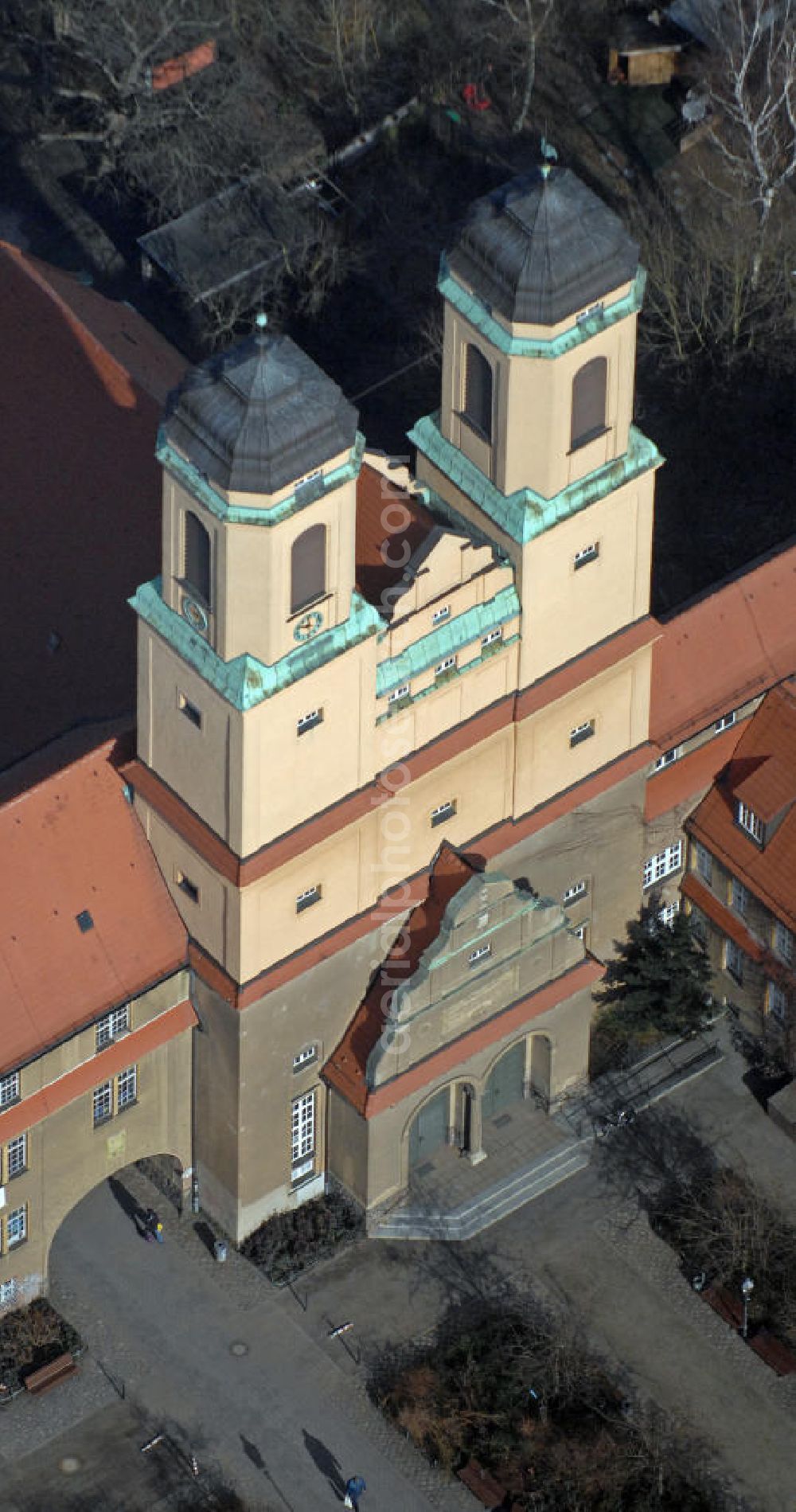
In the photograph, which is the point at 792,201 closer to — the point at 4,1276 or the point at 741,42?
the point at 741,42

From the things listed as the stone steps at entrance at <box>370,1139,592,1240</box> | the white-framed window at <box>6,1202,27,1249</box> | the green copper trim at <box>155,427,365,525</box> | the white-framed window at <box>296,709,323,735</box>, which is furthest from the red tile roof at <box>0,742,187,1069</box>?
the green copper trim at <box>155,427,365,525</box>

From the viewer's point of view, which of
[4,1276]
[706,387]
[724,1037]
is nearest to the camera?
[4,1276]

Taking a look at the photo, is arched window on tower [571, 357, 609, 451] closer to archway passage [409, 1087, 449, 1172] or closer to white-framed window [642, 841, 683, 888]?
white-framed window [642, 841, 683, 888]

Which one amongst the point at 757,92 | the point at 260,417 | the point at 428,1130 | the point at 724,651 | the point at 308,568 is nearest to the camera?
the point at 260,417

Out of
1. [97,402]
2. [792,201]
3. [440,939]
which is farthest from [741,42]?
[440,939]

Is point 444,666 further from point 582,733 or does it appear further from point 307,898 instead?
point 307,898

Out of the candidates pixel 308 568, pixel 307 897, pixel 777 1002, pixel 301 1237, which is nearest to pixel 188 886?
pixel 307 897

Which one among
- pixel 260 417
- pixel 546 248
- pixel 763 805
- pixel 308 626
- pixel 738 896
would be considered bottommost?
pixel 738 896
